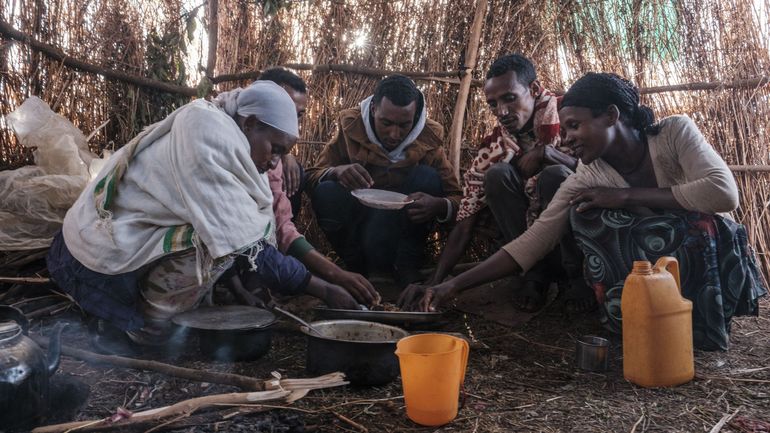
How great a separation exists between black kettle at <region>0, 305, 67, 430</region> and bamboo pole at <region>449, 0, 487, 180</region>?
305 centimetres

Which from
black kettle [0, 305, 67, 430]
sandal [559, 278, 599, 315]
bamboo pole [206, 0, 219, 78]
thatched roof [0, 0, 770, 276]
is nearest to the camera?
black kettle [0, 305, 67, 430]

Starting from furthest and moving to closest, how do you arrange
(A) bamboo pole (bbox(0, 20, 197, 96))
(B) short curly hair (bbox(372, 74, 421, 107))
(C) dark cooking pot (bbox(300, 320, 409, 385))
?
(A) bamboo pole (bbox(0, 20, 197, 96)) < (B) short curly hair (bbox(372, 74, 421, 107)) < (C) dark cooking pot (bbox(300, 320, 409, 385))

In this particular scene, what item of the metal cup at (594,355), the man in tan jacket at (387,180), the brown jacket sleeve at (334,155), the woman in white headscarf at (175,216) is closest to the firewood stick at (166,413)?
the woman in white headscarf at (175,216)

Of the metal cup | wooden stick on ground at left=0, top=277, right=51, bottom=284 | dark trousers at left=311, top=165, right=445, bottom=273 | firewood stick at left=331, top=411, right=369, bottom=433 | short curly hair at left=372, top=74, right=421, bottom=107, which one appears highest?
short curly hair at left=372, top=74, right=421, bottom=107

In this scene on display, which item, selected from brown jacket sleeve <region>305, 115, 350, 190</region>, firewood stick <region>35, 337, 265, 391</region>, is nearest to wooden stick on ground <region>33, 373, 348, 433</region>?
firewood stick <region>35, 337, 265, 391</region>

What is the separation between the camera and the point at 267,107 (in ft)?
8.02

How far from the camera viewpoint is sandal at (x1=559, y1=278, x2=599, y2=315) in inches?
122

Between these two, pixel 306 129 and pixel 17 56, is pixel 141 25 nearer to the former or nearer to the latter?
pixel 17 56

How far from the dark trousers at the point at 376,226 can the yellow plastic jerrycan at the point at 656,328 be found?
1744 millimetres

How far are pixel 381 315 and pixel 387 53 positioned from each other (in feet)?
8.96

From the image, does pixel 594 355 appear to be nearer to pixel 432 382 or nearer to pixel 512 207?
pixel 432 382

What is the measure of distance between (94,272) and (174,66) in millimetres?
2981

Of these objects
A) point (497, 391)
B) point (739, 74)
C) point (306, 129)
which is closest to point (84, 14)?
point (306, 129)

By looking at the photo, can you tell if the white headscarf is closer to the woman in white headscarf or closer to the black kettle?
A: the woman in white headscarf
